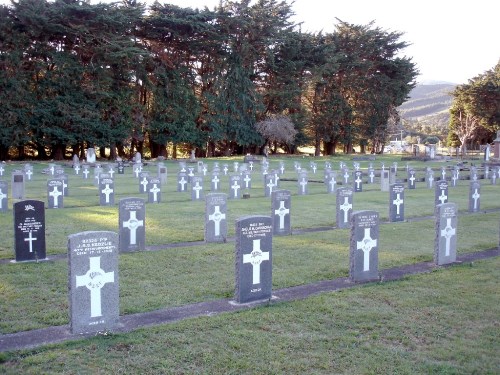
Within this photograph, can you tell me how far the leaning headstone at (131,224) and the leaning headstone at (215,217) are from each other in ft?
5.32

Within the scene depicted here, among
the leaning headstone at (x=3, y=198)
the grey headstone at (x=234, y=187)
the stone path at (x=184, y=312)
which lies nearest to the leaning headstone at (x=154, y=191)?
the grey headstone at (x=234, y=187)

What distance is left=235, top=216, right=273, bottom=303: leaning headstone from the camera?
7641 mm

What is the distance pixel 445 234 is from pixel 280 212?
4276 millimetres

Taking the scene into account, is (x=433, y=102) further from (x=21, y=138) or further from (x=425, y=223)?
(x=425, y=223)

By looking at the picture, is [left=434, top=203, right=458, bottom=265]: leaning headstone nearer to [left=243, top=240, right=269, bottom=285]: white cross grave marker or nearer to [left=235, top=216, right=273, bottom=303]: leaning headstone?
[left=235, top=216, right=273, bottom=303]: leaning headstone

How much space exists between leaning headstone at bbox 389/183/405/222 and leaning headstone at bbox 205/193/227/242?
18.3 feet

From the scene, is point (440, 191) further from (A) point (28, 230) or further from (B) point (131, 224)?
(A) point (28, 230)

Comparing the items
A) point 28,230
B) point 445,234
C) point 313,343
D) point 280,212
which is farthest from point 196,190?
point 313,343

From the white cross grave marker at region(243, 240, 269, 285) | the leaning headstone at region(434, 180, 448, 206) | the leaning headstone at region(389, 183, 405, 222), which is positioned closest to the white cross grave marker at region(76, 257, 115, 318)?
the white cross grave marker at region(243, 240, 269, 285)

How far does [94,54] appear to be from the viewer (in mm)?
48156

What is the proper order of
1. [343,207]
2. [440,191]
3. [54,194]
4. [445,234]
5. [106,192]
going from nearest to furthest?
[445,234], [343,207], [440,191], [54,194], [106,192]

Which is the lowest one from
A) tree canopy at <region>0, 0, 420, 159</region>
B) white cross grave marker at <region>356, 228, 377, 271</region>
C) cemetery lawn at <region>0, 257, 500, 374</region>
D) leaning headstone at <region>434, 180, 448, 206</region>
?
cemetery lawn at <region>0, 257, 500, 374</region>

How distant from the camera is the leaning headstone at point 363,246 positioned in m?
8.84

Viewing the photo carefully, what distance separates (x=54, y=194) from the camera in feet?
58.7
